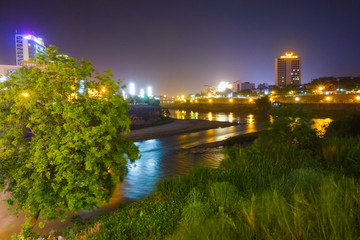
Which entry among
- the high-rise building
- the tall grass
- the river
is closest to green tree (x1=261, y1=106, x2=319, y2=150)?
the tall grass

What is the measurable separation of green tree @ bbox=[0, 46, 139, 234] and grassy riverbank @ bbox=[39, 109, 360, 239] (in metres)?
0.96

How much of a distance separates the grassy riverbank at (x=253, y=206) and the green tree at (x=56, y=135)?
0.96 metres

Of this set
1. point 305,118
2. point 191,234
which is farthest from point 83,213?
point 305,118

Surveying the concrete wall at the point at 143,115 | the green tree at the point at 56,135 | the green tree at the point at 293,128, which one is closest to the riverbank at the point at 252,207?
the green tree at the point at 56,135

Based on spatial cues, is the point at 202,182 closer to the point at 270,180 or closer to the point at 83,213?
the point at 270,180

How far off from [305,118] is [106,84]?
1016 centimetres

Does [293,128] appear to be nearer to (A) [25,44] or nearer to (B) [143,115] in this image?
(B) [143,115]

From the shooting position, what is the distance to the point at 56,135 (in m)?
6.39

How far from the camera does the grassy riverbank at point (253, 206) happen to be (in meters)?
3.87

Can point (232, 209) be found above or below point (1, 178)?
below

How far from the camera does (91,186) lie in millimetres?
6340

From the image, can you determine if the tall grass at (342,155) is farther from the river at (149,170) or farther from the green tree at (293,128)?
the river at (149,170)

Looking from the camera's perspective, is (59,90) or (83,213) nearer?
(59,90)

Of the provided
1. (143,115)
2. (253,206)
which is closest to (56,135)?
(253,206)
